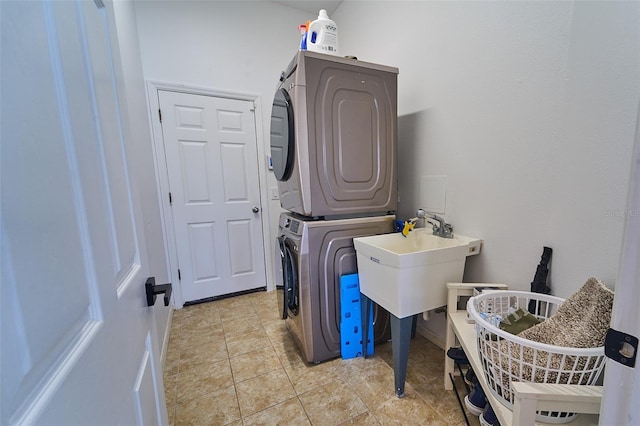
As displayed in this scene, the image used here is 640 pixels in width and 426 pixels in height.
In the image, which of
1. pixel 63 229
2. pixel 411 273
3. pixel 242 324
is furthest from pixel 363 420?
pixel 63 229

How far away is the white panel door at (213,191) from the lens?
237cm

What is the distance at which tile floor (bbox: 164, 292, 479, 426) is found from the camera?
128cm

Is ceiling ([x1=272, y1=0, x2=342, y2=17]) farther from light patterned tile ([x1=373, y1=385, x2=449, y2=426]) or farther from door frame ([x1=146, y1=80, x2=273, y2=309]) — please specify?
light patterned tile ([x1=373, y1=385, x2=449, y2=426])

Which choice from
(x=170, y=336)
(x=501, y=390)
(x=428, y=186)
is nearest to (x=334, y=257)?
(x=428, y=186)

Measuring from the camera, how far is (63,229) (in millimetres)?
334

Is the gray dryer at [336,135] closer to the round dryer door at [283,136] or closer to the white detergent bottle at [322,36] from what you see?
the round dryer door at [283,136]

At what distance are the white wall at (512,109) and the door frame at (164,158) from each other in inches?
5.0

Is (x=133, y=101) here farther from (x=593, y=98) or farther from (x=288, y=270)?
(x=593, y=98)

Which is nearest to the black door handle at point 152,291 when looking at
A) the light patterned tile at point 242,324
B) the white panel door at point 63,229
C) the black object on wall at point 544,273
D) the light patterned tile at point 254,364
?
the white panel door at point 63,229

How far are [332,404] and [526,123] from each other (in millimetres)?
1724

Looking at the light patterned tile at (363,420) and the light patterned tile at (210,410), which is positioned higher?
the light patterned tile at (363,420)

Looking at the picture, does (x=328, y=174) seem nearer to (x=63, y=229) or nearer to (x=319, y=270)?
(x=319, y=270)

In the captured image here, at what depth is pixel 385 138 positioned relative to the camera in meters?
1.70

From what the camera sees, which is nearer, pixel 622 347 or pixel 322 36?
pixel 622 347
